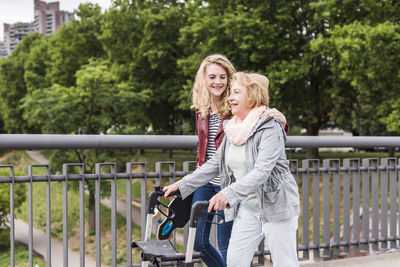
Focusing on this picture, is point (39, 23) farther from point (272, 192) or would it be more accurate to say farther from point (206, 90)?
point (272, 192)

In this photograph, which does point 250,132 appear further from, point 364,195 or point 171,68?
point 171,68

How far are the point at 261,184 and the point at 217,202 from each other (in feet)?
1.10

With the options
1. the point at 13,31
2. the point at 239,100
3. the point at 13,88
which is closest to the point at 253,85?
the point at 239,100

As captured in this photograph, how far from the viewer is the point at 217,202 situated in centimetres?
262

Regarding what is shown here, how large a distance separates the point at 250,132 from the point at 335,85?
900 inches

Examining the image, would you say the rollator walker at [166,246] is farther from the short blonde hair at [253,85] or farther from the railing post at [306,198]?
the railing post at [306,198]

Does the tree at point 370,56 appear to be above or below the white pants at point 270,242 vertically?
above

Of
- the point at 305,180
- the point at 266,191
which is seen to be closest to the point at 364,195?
the point at 305,180

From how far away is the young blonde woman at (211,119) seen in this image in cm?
355

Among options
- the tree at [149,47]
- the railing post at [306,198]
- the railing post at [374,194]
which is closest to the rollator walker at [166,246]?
the railing post at [306,198]

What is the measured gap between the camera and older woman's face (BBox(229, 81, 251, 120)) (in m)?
2.97

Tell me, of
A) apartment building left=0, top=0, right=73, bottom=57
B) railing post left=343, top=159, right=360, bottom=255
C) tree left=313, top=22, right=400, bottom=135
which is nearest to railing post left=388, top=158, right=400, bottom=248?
railing post left=343, top=159, right=360, bottom=255

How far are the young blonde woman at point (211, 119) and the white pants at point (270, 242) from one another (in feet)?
1.65

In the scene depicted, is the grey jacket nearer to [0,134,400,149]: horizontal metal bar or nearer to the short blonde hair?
the short blonde hair
